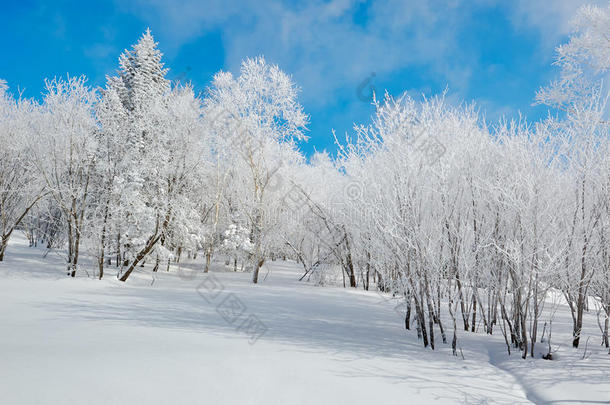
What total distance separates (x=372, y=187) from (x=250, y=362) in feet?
14.8

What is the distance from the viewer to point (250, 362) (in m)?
4.18

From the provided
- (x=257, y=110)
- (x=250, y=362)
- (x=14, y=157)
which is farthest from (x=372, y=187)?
(x=14, y=157)

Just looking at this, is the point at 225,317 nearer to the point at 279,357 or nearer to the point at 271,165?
the point at 279,357

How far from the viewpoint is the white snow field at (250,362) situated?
3271 millimetres

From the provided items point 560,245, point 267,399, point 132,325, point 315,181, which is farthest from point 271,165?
point 267,399

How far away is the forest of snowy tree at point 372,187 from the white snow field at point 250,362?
718 mm

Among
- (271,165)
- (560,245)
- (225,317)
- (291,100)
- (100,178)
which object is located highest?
(291,100)

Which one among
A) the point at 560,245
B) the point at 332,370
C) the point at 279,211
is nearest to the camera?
the point at 332,370

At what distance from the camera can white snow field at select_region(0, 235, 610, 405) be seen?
327 centimetres

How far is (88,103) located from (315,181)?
17651 millimetres

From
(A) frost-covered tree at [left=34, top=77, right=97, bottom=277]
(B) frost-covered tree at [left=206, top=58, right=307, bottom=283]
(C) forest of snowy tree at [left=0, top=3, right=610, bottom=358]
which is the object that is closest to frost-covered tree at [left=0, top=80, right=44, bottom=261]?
(C) forest of snowy tree at [left=0, top=3, right=610, bottom=358]

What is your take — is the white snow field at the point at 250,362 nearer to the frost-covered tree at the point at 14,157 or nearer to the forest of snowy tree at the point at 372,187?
the forest of snowy tree at the point at 372,187

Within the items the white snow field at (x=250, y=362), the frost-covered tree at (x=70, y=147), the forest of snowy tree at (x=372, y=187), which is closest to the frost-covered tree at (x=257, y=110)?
the forest of snowy tree at (x=372, y=187)

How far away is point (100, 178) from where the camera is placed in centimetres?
1391
